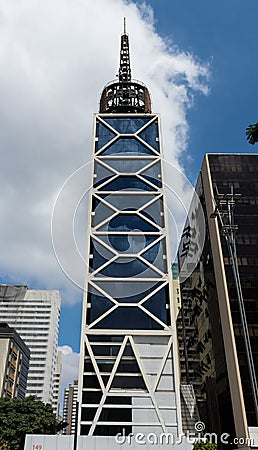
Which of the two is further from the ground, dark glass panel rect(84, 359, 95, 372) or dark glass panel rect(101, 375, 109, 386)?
dark glass panel rect(84, 359, 95, 372)

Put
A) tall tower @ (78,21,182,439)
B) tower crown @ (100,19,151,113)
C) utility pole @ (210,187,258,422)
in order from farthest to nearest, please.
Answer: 1. tower crown @ (100,19,151,113)
2. tall tower @ (78,21,182,439)
3. utility pole @ (210,187,258,422)

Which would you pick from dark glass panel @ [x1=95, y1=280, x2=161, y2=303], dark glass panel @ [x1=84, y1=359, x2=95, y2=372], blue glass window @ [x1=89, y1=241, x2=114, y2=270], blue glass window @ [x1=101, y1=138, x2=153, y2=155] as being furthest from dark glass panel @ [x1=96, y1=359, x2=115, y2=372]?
blue glass window @ [x1=101, y1=138, x2=153, y2=155]

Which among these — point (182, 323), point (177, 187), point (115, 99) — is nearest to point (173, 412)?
point (177, 187)

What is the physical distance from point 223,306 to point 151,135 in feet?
88.7

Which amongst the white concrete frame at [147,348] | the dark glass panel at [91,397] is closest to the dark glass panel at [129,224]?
the white concrete frame at [147,348]

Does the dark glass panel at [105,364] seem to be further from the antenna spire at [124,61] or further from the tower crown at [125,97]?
the antenna spire at [124,61]

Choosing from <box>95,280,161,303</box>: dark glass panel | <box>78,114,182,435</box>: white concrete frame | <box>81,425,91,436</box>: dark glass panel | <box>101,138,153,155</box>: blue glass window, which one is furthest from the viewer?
<box>101,138,153,155</box>: blue glass window

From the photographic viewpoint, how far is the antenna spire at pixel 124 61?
71631mm

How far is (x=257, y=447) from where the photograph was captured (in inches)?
1598

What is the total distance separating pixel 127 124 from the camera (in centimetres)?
6203

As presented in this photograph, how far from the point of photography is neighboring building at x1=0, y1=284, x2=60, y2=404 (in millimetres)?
143125

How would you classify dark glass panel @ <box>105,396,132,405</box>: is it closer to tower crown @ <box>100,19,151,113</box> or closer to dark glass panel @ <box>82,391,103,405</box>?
dark glass panel @ <box>82,391,103,405</box>

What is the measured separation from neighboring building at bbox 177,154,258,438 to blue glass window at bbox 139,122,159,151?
8.61 m

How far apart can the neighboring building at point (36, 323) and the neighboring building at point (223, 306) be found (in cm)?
8655
